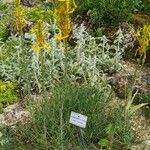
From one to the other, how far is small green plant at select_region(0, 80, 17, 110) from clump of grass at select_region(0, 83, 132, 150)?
0.60m

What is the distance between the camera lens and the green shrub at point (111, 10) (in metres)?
6.52

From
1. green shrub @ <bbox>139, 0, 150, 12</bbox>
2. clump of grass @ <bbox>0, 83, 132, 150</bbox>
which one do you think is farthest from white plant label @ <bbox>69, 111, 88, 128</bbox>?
green shrub @ <bbox>139, 0, 150, 12</bbox>

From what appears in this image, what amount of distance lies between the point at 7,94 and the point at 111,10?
1.81m

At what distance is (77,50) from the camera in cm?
595

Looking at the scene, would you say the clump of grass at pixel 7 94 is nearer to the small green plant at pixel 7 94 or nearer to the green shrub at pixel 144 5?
the small green plant at pixel 7 94

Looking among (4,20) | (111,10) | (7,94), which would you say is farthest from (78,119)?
(4,20)

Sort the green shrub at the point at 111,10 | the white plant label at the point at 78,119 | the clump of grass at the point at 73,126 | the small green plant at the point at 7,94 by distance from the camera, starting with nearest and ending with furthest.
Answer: the white plant label at the point at 78,119 → the clump of grass at the point at 73,126 → the small green plant at the point at 7,94 → the green shrub at the point at 111,10

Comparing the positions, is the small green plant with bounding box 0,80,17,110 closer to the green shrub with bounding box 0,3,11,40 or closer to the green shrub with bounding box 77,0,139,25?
the green shrub with bounding box 0,3,11,40

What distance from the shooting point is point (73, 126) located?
4.90 metres

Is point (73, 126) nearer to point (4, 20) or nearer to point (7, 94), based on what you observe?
point (7, 94)

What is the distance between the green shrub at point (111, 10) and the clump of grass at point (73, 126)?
1768mm

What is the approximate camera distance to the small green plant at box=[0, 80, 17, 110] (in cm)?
557

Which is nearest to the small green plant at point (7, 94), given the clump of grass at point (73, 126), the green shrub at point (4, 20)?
the clump of grass at point (73, 126)

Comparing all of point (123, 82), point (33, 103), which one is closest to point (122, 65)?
point (123, 82)
